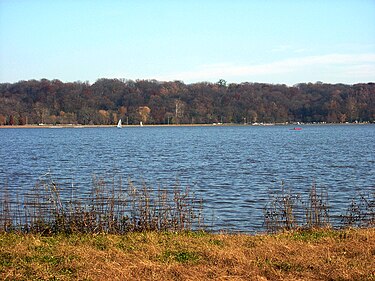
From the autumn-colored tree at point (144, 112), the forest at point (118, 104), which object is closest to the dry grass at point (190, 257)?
the forest at point (118, 104)

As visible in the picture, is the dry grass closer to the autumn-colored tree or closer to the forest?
the forest

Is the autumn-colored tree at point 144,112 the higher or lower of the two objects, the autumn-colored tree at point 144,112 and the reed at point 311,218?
the higher

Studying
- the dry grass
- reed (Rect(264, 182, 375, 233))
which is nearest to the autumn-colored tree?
reed (Rect(264, 182, 375, 233))

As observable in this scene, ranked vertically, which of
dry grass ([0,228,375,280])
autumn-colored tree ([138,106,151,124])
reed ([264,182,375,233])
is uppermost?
autumn-colored tree ([138,106,151,124])

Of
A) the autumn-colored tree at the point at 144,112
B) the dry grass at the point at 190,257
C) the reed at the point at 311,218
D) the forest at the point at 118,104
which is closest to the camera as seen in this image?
the dry grass at the point at 190,257

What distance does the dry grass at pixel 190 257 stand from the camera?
30.5 ft

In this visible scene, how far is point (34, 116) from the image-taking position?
177000 mm

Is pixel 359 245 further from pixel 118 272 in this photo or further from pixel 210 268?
pixel 118 272

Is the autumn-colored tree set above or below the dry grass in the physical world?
above

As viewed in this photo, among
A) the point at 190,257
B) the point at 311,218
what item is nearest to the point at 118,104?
the point at 311,218

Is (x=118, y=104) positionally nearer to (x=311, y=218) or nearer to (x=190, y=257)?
(x=311, y=218)

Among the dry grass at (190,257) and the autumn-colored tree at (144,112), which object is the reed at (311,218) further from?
the autumn-colored tree at (144,112)

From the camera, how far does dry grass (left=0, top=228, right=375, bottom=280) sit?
9.30 meters

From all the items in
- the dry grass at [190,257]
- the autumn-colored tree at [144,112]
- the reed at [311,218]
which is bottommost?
the reed at [311,218]
